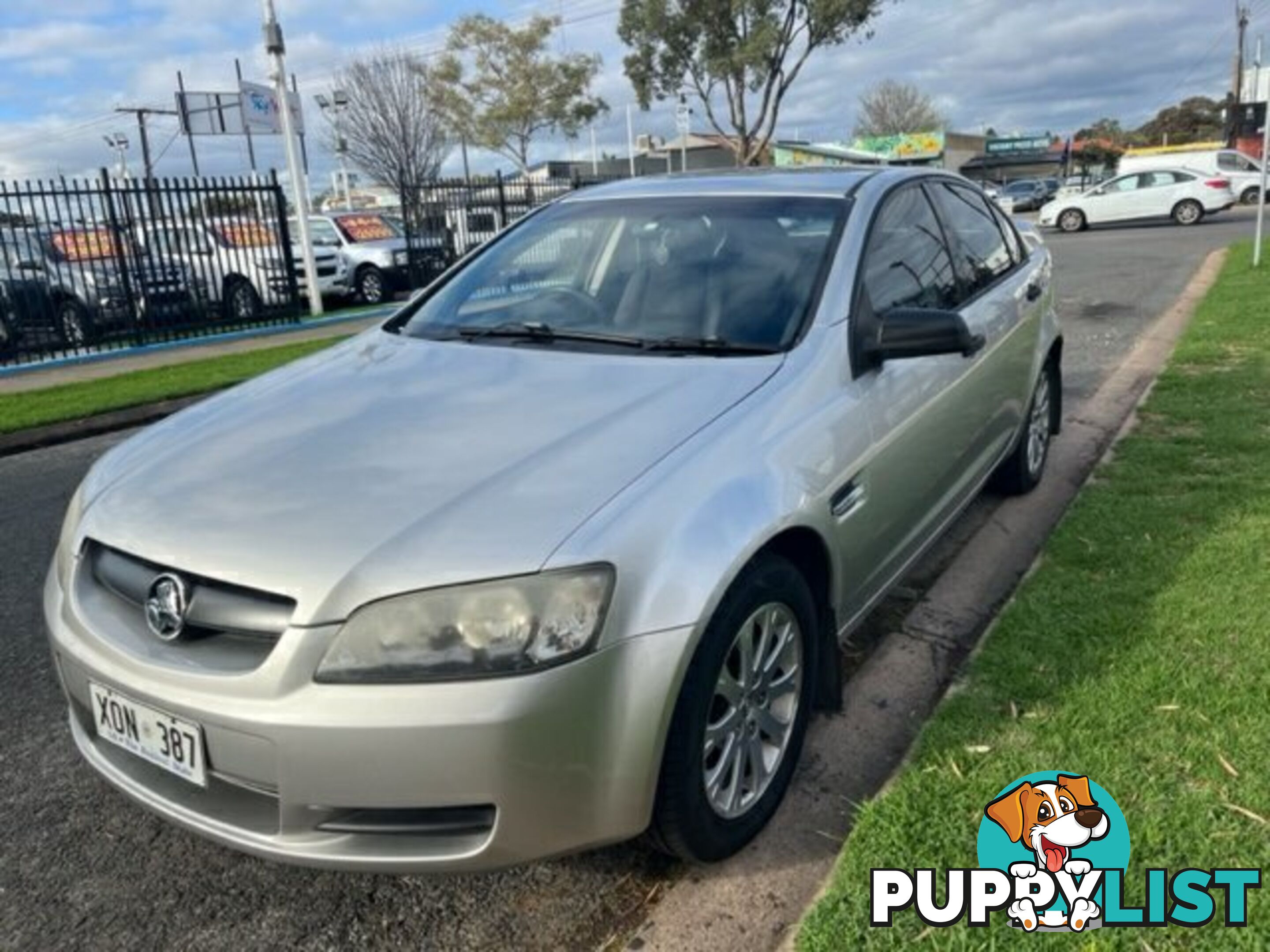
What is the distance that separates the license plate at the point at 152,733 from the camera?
6.48ft

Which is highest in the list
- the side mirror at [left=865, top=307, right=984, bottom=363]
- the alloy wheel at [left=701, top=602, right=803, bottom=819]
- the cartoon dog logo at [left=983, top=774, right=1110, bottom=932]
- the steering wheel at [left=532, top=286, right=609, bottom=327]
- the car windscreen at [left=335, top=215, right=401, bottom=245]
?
the car windscreen at [left=335, top=215, right=401, bottom=245]

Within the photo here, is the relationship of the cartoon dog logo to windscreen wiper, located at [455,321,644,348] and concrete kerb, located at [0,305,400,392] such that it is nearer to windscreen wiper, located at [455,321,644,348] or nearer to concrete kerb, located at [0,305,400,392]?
windscreen wiper, located at [455,321,644,348]

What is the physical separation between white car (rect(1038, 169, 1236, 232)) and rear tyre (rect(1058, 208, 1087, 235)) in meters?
0.01

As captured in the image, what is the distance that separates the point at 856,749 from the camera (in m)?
2.82

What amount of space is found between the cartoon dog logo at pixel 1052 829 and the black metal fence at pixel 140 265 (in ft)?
40.6

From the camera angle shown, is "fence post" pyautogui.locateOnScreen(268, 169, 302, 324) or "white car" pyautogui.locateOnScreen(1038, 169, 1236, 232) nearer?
"fence post" pyautogui.locateOnScreen(268, 169, 302, 324)

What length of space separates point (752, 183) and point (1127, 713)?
2.13 m

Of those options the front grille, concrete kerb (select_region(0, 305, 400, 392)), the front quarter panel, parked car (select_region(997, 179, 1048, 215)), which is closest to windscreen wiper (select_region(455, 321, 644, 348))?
the front quarter panel

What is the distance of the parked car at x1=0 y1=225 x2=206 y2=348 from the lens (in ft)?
38.8

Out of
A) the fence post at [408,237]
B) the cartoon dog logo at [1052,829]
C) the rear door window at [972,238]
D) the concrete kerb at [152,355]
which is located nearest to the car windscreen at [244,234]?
the concrete kerb at [152,355]

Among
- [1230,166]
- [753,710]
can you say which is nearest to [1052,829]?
[753,710]

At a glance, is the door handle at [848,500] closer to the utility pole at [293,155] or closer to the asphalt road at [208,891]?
the asphalt road at [208,891]

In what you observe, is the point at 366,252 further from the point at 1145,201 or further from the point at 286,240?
the point at 1145,201

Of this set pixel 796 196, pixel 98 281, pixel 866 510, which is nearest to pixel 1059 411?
pixel 796 196
